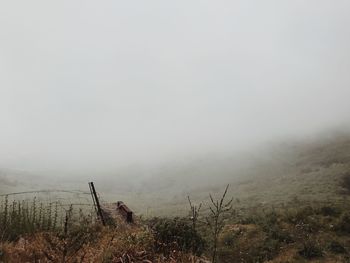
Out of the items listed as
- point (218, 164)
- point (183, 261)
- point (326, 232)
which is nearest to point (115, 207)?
point (183, 261)

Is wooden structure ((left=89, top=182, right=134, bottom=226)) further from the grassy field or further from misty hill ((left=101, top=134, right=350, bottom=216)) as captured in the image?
misty hill ((left=101, top=134, right=350, bottom=216))

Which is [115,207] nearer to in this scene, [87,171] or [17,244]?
[17,244]

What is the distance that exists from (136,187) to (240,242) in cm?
7921

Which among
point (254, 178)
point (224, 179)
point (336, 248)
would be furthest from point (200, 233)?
point (224, 179)

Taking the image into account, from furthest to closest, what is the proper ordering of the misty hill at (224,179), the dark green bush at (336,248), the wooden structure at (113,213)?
the misty hill at (224,179) → the dark green bush at (336,248) → the wooden structure at (113,213)

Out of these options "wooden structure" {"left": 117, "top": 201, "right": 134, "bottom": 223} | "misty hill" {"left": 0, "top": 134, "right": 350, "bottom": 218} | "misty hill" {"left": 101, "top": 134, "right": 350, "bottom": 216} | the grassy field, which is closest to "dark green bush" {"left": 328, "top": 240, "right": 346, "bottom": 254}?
the grassy field

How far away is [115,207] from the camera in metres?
13.9

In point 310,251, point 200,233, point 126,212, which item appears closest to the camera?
point 126,212

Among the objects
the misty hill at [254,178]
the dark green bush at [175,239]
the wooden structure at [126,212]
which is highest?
the wooden structure at [126,212]

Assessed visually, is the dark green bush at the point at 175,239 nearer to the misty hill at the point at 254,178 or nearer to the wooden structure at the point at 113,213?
the wooden structure at the point at 113,213

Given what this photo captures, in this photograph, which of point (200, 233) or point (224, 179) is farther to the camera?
point (224, 179)

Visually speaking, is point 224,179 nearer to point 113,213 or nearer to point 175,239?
point 113,213

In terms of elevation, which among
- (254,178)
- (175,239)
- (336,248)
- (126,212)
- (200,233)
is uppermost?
(126,212)

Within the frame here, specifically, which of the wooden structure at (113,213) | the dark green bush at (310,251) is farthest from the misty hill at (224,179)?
the wooden structure at (113,213)
